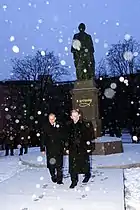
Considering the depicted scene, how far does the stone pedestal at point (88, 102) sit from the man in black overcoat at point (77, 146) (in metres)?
6.44

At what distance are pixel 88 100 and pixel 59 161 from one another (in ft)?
22.0

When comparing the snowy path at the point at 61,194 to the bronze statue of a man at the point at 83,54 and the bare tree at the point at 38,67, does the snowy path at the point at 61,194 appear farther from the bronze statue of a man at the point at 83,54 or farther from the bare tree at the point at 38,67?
the bare tree at the point at 38,67

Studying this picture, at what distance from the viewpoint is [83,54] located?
15.5 meters

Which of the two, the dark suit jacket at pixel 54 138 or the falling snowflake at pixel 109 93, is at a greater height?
the falling snowflake at pixel 109 93

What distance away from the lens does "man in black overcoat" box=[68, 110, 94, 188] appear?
775 cm

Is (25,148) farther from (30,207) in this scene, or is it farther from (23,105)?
(23,105)

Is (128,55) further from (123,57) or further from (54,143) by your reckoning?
(54,143)

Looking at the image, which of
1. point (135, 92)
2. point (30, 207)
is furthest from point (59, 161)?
point (135, 92)

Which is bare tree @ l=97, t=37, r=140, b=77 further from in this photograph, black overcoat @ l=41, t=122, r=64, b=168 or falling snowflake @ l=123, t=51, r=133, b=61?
black overcoat @ l=41, t=122, r=64, b=168

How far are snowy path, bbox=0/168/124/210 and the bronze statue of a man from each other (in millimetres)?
6397

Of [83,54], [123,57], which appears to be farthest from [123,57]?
[83,54]

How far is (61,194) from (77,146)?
1.02 metres

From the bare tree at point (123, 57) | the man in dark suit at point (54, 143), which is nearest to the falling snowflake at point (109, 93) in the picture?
the bare tree at point (123, 57)

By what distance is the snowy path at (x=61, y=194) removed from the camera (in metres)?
6.47
